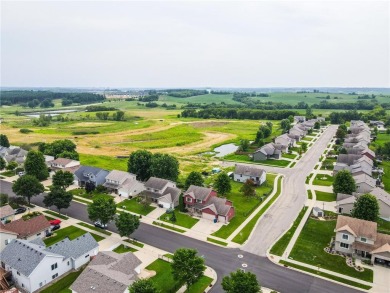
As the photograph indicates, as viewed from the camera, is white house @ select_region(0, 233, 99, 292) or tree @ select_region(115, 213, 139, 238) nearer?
white house @ select_region(0, 233, 99, 292)

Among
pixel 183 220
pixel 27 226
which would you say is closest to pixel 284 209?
pixel 183 220

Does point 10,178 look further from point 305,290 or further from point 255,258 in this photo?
point 305,290

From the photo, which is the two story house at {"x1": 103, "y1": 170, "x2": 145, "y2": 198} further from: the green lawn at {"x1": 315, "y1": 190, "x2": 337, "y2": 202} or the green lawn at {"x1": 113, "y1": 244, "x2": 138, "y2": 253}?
the green lawn at {"x1": 315, "y1": 190, "x2": 337, "y2": 202}

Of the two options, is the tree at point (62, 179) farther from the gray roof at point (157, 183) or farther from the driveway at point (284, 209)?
the driveway at point (284, 209)

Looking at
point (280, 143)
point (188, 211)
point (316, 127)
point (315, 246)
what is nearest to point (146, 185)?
point (188, 211)

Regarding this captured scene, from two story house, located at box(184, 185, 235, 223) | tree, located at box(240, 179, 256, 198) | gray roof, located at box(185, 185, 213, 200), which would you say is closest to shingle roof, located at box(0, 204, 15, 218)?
two story house, located at box(184, 185, 235, 223)

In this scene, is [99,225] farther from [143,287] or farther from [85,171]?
[85,171]
